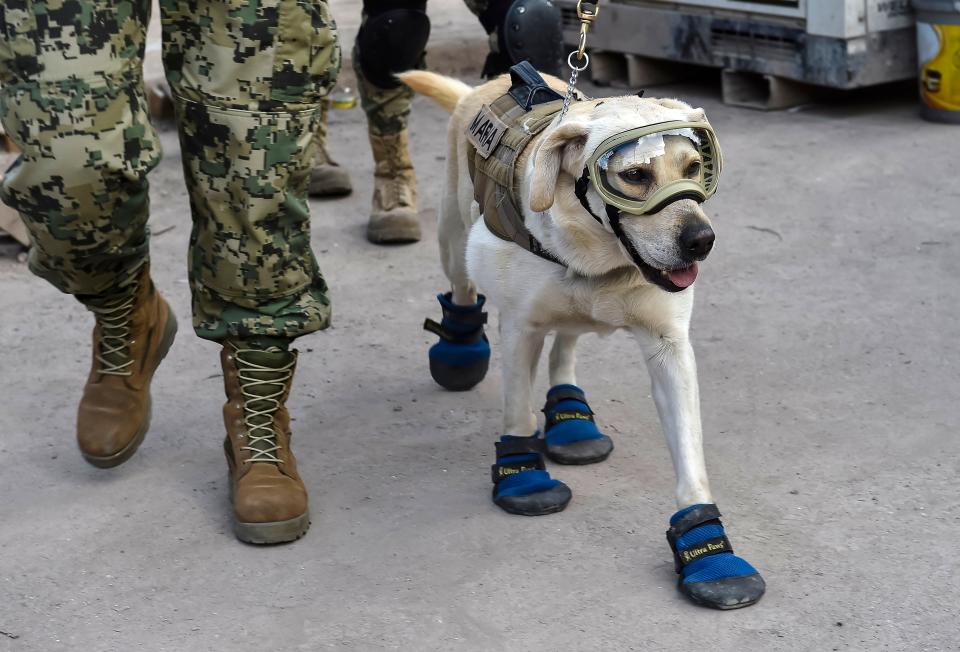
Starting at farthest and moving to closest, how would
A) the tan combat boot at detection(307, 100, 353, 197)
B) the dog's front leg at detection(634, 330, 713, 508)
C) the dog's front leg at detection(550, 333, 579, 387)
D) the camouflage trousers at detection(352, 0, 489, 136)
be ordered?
the tan combat boot at detection(307, 100, 353, 197) < the camouflage trousers at detection(352, 0, 489, 136) < the dog's front leg at detection(550, 333, 579, 387) < the dog's front leg at detection(634, 330, 713, 508)

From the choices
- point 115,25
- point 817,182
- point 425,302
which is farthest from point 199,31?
point 817,182

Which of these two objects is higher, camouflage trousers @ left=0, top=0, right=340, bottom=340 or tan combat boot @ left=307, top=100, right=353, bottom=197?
camouflage trousers @ left=0, top=0, right=340, bottom=340

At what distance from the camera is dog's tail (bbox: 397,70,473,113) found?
313 cm

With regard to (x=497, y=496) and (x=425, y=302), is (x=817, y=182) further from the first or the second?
(x=497, y=496)

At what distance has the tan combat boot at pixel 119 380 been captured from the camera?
2.75 m

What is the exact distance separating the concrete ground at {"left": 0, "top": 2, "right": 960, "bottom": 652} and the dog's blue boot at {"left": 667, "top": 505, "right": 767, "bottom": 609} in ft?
0.11

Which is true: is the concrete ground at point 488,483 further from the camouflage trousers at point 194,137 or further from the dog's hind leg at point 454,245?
the camouflage trousers at point 194,137

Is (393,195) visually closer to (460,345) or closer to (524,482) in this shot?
(460,345)

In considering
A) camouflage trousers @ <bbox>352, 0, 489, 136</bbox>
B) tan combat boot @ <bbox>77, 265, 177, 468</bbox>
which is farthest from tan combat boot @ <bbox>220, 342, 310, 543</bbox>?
camouflage trousers @ <bbox>352, 0, 489, 136</bbox>

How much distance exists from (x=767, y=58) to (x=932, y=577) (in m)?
3.57

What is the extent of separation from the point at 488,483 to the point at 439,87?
104 centimetres

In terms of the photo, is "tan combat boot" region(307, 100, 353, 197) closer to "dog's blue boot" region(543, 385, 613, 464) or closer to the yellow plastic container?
"dog's blue boot" region(543, 385, 613, 464)

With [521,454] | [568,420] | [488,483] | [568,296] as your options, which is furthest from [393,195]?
[568,296]

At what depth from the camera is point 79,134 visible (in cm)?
230
